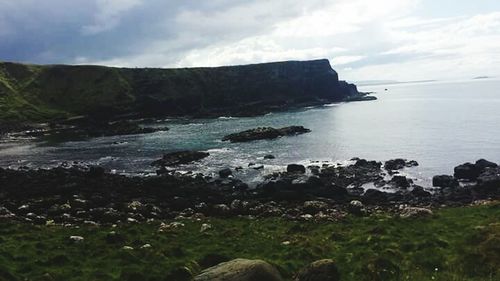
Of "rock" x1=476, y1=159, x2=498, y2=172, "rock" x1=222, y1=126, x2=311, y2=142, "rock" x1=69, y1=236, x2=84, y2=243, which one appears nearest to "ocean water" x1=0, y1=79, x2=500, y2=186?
"rock" x1=476, y1=159, x2=498, y2=172

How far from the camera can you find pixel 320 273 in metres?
16.3

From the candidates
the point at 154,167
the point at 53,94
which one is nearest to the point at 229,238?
the point at 154,167

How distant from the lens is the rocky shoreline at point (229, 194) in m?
39.0

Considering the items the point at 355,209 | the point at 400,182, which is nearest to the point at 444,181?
the point at 400,182

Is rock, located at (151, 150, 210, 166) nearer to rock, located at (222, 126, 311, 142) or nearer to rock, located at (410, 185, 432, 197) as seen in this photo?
rock, located at (222, 126, 311, 142)

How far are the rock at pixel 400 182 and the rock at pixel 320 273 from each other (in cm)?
4248

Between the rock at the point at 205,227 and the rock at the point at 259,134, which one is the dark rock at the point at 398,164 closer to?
the rock at the point at 259,134

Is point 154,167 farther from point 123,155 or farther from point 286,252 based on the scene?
point 286,252

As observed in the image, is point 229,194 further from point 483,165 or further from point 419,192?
point 483,165

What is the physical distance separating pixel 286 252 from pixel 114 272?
793 centimetres

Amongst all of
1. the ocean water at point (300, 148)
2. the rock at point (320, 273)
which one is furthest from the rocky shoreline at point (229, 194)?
the rock at point (320, 273)

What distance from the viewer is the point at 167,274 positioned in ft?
59.9

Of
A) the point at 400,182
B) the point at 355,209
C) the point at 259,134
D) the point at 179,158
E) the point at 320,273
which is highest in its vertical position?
the point at 320,273

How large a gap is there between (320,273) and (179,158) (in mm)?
65200
